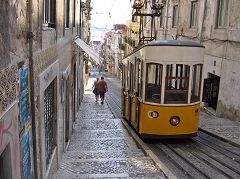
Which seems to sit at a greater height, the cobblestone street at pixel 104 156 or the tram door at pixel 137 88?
the tram door at pixel 137 88

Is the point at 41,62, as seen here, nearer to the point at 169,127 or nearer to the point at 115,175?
the point at 115,175

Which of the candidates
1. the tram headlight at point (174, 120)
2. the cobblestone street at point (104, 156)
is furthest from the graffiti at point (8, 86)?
the tram headlight at point (174, 120)

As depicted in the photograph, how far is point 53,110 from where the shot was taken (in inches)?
261

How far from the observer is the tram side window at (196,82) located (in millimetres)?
8930

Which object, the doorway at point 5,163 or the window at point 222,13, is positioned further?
the window at point 222,13

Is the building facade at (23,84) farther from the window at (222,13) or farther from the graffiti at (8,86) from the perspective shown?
the window at (222,13)

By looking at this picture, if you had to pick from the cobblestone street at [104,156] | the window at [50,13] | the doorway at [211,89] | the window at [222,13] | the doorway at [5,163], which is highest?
the window at [222,13]

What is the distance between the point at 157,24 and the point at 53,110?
21.1m

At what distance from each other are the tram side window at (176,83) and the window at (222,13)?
6.17 metres

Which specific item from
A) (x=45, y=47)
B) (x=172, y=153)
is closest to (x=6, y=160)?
(x=45, y=47)

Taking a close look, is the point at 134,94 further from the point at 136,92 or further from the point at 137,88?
the point at 137,88

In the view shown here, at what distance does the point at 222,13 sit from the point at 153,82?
7.04 meters

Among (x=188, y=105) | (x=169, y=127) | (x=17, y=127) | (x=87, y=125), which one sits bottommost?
(x=87, y=125)

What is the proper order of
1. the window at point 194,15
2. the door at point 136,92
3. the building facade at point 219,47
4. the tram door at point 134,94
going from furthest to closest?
the window at point 194,15 → the building facade at point 219,47 → the tram door at point 134,94 → the door at point 136,92
